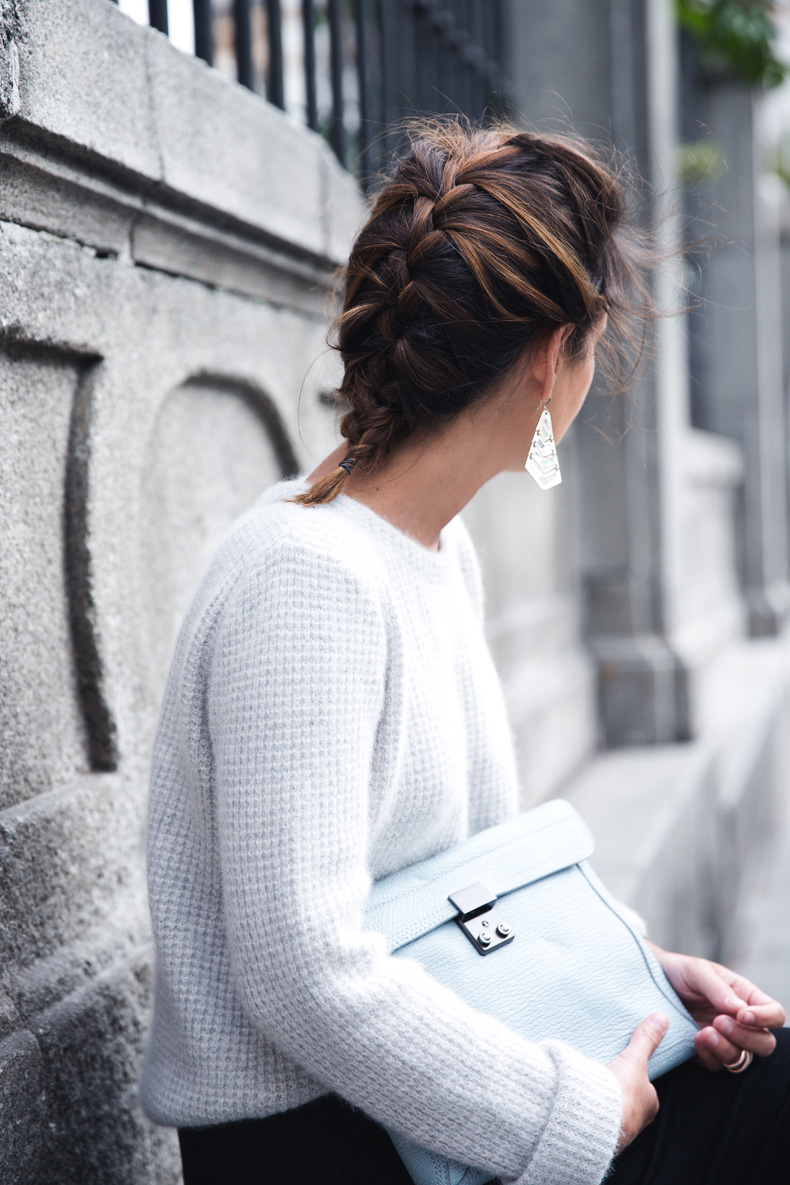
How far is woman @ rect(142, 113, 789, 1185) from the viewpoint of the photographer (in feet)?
3.80

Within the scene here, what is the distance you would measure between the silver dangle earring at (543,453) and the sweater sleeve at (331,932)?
0.41m

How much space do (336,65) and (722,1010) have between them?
2407 mm

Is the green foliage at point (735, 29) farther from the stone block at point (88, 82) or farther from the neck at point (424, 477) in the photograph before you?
the neck at point (424, 477)

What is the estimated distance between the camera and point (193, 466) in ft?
6.77

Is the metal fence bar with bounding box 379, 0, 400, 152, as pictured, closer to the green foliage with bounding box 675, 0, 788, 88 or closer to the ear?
the ear

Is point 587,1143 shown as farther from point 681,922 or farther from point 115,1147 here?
point 681,922

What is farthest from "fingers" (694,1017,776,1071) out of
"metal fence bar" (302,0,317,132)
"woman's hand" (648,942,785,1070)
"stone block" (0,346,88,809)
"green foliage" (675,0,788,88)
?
"green foliage" (675,0,788,88)

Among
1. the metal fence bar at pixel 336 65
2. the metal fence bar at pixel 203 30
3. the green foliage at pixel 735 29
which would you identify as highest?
the green foliage at pixel 735 29

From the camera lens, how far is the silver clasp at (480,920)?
1300 millimetres

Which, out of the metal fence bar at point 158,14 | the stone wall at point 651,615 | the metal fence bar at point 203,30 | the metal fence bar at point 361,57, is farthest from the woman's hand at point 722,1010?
the metal fence bar at point 361,57

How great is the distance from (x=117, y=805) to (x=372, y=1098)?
71cm

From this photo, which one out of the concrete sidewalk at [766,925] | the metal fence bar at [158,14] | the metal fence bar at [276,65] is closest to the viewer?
the metal fence bar at [158,14]

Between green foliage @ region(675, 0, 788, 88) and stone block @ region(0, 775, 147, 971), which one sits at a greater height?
green foliage @ region(675, 0, 788, 88)

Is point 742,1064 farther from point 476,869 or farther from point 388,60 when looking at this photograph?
point 388,60
